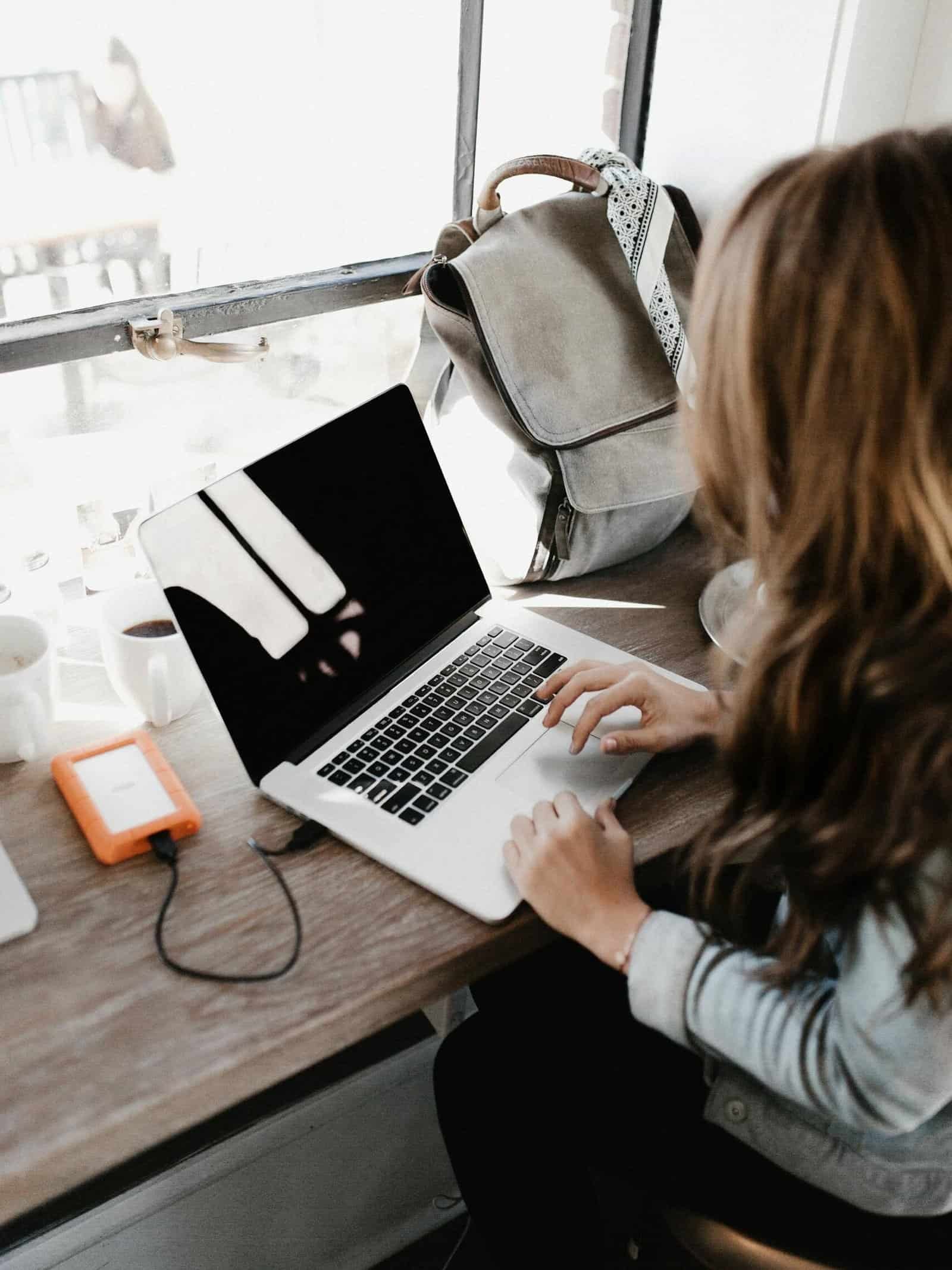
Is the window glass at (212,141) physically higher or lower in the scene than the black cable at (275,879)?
higher

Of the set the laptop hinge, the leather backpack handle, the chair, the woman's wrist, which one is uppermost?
the leather backpack handle

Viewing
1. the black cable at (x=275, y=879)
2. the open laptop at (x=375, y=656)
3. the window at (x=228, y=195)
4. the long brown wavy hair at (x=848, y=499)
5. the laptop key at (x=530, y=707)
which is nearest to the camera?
the long brown wavy hair at (x=848, y=499)

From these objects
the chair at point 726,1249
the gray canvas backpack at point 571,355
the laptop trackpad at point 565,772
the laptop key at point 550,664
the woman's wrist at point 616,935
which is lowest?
the chair at point 726,1249

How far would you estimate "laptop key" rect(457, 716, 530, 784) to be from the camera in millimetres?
858

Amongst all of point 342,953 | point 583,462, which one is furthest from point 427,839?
point 583,462

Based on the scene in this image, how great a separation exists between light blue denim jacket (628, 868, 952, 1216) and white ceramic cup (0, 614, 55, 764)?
0.49m

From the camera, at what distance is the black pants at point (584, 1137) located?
0.73m

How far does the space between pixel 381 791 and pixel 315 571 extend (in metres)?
0.20

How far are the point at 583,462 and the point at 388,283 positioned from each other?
0.36m

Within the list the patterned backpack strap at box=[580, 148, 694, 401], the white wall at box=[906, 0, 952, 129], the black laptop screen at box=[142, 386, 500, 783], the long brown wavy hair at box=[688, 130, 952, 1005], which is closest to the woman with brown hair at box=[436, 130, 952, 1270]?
the long brown wavy hair at box=[688, 130, 952, 1005]

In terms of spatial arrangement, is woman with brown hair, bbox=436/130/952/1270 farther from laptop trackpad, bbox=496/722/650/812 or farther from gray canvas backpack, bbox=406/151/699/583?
gray canvas backpack, bbox=406/151/699/583

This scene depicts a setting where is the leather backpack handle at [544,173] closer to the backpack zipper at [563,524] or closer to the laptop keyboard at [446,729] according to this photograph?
the backpack zipper at [563,524]

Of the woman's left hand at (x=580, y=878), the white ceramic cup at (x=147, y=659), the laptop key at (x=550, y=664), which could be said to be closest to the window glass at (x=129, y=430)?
the white ceramic cup at (x=147, y=659)

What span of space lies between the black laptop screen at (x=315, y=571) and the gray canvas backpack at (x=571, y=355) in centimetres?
11
